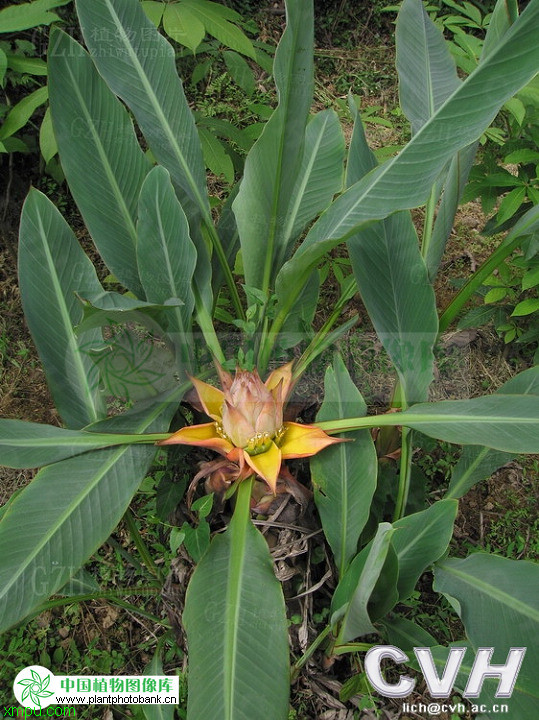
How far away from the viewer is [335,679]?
107 cm

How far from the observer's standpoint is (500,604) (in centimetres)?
90

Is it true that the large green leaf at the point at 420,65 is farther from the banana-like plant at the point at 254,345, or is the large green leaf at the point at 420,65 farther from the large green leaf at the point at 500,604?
the large green leaf at the point at 500,604

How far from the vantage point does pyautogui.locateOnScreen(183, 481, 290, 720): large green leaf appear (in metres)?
0.76

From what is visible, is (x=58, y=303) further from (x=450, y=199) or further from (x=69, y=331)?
(x=450, y=199)

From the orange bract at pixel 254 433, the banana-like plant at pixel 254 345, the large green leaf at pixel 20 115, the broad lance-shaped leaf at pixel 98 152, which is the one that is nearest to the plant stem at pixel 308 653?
the banana-like plant at pixel 254 345

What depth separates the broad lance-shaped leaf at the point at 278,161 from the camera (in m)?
0.89

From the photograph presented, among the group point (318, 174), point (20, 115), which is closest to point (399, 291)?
point (318, 174)

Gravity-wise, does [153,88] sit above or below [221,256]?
above

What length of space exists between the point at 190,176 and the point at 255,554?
25.0 inches

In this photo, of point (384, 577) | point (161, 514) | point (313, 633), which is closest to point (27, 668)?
point (161, 514)

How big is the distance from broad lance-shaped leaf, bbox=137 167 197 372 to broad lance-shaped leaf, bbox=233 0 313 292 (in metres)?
0.11

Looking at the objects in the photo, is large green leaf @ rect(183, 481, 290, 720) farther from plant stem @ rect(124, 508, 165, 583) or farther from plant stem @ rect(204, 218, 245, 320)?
plant stem @ rect(204, 218, 245, 320)

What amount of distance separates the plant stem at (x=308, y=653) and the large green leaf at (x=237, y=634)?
21 cm

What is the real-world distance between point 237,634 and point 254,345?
491 millimetres
